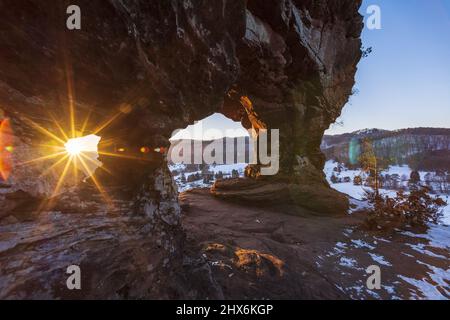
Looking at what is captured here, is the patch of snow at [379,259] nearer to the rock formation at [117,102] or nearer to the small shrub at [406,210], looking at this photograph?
the small shrub at [406,210]

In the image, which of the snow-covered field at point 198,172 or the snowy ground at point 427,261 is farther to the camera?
the snow-covered field at point 198,172

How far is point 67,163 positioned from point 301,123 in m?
15.9

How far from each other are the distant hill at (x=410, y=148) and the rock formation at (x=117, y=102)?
9908cm

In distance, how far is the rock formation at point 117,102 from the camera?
16.6 ft

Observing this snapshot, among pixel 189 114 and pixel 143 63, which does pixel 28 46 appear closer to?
pixel 143 63

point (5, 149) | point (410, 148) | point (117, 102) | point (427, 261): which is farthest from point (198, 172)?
point (410, 148)

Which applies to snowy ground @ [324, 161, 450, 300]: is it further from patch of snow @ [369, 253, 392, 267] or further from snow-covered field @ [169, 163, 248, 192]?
snow-covered field @ [169, 163, 248, 192]

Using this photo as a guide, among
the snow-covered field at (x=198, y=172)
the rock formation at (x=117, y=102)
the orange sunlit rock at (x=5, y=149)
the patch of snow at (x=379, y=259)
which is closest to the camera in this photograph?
the rock formation at (x=117, y=102)

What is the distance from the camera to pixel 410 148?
394 feet

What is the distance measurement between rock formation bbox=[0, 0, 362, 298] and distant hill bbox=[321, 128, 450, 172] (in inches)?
3901

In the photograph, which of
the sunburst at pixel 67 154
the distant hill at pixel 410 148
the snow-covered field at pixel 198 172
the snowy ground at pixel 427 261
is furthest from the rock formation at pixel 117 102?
the distant hill at pixel 410 148

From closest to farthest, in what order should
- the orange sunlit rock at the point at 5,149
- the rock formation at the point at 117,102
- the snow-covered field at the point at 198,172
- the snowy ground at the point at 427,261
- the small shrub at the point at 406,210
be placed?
the rock formation at the point at 117,102 < the orange sunlit rock at the point at 5,149 < the snowy ground at the point at 427,261 < the small shrub at the point at 406,210 < the snow-covered field at the point at 198,172

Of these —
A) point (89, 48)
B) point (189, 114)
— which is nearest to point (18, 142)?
point (89, 48)

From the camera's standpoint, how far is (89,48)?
6105 millimetres
